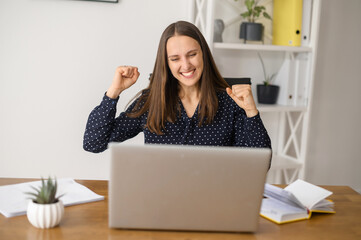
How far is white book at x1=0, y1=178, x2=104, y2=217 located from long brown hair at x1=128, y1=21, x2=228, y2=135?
0.46m

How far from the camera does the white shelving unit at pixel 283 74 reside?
8.28 feet

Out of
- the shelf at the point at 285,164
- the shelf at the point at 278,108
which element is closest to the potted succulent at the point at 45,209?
the shelf at the point at 278,108

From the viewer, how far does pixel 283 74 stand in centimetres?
281

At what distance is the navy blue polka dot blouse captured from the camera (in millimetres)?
1723

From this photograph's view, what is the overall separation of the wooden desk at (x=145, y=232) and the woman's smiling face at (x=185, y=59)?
66cm

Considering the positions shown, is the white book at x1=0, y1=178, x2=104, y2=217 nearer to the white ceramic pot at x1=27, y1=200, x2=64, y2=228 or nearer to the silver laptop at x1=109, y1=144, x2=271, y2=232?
the white ceramic pot at x1=27, y1=200, x2=64, y2=228

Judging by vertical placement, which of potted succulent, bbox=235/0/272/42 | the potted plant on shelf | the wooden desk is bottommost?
the wooden desk

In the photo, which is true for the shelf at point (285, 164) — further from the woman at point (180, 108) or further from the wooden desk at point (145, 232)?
the wooden desk at point (145, 232)

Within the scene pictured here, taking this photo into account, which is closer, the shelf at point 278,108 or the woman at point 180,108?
the woman at point 180,108

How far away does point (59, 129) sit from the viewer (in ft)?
8.35

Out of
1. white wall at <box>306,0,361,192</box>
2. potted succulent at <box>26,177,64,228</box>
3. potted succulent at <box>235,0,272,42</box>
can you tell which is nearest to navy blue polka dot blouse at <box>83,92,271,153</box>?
potted succulent at <box>26,177,64,228</box>

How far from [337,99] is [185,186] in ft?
7.99

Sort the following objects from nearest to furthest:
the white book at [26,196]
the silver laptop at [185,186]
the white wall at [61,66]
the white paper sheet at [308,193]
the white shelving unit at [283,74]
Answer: the silver laptop at [185,186] → the white book at [26,196] → the white paper sheet at [308,193] → the white wall at [61,66] → the white shelving unit at [283,74]

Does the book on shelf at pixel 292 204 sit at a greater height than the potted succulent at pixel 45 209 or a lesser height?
lesser
